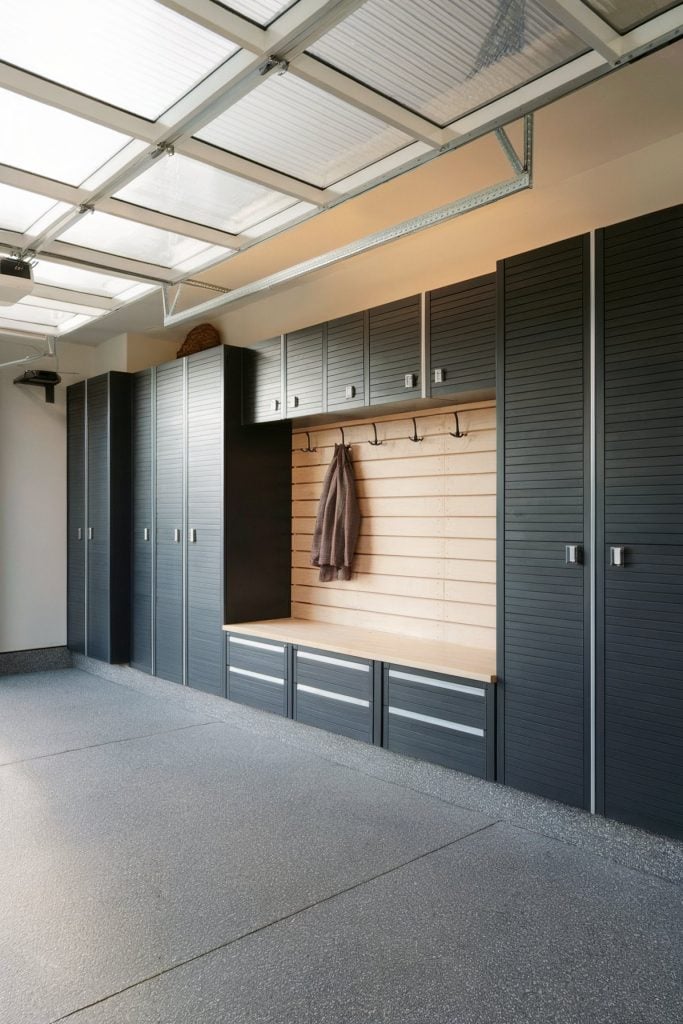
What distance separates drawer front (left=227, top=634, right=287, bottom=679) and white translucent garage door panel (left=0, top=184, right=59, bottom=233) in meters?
2.69

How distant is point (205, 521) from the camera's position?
5152mm

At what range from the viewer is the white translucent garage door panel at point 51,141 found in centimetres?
246

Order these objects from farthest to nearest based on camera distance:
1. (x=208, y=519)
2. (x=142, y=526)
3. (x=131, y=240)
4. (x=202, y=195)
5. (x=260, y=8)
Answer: (x=142, y=526) < (x=208, y=519) < (x=131, y=240) < (x=202, y=195) < (x=260, y=8)

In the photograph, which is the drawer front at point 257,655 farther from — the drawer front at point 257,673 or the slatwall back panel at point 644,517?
the slatwall back panel at point 644,517

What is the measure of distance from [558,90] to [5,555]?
231 inches

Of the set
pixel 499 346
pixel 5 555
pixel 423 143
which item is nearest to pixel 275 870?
pixel 499 346

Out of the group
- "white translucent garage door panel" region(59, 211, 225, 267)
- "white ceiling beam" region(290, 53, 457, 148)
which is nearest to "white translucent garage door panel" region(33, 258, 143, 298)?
"white translucent garage door panel" region(59, 211, 225, 267)

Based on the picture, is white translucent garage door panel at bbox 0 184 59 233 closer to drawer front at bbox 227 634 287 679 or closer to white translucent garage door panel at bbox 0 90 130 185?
white translucent garage door panel at bbox 0 90 130 185

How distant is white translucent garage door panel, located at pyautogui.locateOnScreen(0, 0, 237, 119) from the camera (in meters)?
1.99

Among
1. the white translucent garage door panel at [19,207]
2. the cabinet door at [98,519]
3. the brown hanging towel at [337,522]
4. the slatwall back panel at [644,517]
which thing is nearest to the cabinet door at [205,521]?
the brown hanging towel at [337,522]

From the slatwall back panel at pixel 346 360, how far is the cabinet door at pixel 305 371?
0.09 m

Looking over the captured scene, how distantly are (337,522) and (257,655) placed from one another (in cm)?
100

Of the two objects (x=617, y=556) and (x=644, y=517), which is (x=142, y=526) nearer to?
(x=617, y=556)

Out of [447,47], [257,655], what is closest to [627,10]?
[447,47]
